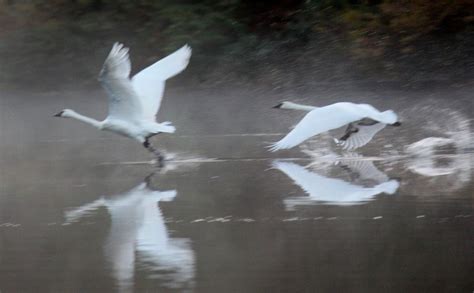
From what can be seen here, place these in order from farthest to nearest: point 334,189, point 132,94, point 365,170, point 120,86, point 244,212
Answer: point 132,94 < point 120,86 < point 365,170 < point 334,189 < point 244,212

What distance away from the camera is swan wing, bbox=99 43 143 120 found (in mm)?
15297

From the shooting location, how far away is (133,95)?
16078mm

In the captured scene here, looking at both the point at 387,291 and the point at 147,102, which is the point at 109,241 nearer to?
the point at 387,291

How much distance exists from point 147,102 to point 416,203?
18.8ft

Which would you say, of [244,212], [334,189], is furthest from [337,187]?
[244,212]

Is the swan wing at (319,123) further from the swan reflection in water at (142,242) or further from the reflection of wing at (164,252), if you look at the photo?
the reflection of wing at (164,252)

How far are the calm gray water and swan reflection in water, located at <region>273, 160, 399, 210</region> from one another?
0.02 m

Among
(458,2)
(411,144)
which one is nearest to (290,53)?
(458,2)

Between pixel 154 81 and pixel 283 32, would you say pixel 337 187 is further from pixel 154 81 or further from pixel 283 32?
pixel 283 32

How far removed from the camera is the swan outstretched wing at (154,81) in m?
16.7

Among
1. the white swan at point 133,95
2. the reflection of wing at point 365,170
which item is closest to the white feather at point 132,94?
the white swan at point 133,95

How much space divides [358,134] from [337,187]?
8.56ft

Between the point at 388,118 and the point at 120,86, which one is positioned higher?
the point at 120,86

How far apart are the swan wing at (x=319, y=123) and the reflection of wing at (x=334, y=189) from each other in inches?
15.1
